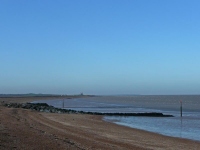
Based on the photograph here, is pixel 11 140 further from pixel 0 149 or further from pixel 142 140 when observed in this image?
pixel 142 140

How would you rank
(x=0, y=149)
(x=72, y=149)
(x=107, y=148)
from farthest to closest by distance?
(x=107, y=148)
(x=72, y=149)
(x=0, y=149)

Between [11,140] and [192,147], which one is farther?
[192,147]

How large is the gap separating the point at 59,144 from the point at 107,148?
2.76m

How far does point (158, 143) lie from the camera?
69.2 feet

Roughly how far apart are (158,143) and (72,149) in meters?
8.49

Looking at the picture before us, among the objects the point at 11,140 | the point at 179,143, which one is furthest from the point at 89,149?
the point at 179,143

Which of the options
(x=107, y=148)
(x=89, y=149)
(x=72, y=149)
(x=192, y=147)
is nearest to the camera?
(x=72, y=149)

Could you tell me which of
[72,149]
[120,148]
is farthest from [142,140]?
[72,149]

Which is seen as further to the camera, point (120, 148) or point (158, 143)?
point (158, 143)

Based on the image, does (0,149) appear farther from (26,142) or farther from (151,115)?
(151,115)

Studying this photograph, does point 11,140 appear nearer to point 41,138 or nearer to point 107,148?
point 41,138

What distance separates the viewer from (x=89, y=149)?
15422mm

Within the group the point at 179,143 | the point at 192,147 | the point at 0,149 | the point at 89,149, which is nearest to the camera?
the point at 0,149

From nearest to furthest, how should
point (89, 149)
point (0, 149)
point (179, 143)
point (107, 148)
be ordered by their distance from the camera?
point (0, 149) → point (89, 149) → point (107, 148) → point (179, 143)
